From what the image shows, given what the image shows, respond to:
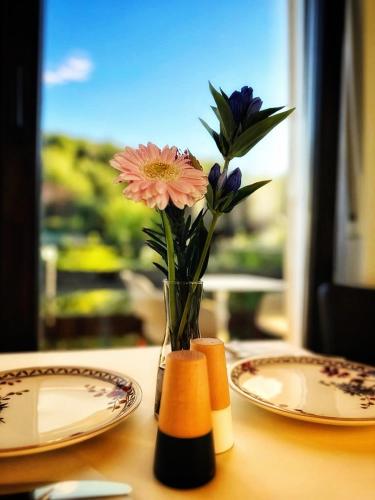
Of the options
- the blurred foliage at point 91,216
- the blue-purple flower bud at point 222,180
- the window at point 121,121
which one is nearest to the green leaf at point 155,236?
the blue-purple flower bud at point 222,180

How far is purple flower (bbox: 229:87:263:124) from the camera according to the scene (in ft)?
1.67

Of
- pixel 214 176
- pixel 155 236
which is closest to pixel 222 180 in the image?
pixel 214 176

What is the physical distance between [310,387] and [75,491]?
1.46 feet

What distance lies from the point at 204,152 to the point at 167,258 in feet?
5.43

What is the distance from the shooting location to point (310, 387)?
70cm

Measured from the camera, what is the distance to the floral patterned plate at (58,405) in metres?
0.48

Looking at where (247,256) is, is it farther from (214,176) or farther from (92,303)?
(214,176)

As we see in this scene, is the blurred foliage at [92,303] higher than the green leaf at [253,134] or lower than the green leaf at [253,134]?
lower

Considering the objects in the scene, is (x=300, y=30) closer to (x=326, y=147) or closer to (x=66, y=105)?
(x=326, y=147)

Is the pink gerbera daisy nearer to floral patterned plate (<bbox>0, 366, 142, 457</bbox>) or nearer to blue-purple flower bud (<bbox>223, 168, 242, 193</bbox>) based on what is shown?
blue-purple flower bud (<bbox>223, 168, 242, 193</bbox>)

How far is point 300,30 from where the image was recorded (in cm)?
183

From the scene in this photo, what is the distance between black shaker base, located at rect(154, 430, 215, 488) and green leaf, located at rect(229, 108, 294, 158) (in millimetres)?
345

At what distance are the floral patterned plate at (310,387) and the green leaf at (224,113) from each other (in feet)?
1.27

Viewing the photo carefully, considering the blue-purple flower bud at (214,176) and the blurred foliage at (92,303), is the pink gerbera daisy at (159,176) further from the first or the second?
the blurred foliage at (92,303)
